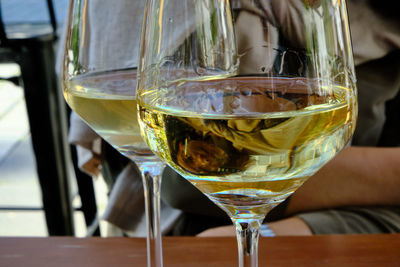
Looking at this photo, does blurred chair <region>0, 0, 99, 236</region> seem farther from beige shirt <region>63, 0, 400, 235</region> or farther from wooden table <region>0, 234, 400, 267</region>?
wooden table <region>0, 234, 400, 267</region>

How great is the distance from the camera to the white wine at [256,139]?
216 millimetres

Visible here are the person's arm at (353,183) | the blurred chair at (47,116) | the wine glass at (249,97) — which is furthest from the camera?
the blurred chair at (47,116)

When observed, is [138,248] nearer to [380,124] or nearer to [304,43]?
[304,43]

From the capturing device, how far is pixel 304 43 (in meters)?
0.22

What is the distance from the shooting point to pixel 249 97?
24cm

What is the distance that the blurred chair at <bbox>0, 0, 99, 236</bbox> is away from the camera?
1.18 meters

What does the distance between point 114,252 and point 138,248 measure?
17 mm

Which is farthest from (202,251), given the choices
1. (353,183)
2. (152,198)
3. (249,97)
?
(353,183)

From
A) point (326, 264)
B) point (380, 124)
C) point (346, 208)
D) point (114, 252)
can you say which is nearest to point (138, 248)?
point (114, 252)

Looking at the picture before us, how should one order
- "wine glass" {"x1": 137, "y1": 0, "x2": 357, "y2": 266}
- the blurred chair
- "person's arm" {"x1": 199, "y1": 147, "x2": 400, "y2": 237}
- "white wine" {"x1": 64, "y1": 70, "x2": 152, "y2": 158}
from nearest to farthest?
"wine glass" {"x1": 137, "y1": 0, "x2": 357, "y2": 266} < "white wine" {"x1": 64, "y1": 70, "x2": 152, "y2": 158} < "person's arm" {"x1": 199, "y1": 147, "x2": 400, "y2": 237} < the blurred chair

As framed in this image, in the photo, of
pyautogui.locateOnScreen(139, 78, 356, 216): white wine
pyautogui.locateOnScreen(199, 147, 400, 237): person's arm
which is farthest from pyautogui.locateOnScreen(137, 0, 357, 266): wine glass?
pyautogui.locateOnScreen(199, 147, 400, 237): person's arm

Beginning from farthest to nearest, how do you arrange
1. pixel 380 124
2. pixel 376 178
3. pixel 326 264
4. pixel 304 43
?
pixel 380 124, pixel 376 178, pixel 326 264, pixel 304 43

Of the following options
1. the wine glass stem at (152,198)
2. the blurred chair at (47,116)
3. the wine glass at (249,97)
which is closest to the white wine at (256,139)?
the wine glass at (249,97)

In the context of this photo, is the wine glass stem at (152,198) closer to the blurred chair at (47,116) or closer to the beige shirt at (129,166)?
the beige shirt at (129,166)
